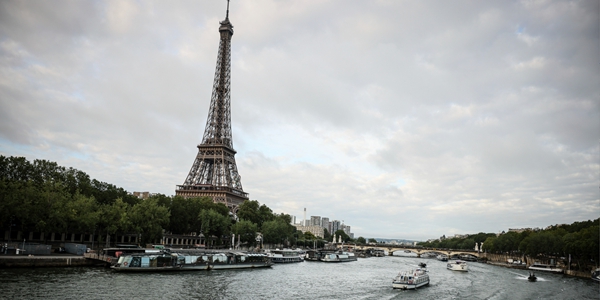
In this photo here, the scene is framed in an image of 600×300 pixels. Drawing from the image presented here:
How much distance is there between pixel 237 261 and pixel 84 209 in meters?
24.6

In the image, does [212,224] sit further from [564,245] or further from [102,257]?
[564,245]

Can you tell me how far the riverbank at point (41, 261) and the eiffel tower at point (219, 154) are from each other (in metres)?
69.9

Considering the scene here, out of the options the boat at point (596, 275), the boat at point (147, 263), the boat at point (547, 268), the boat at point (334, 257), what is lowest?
the boat at point (334, 257)

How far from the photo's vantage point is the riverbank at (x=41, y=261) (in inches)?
1774

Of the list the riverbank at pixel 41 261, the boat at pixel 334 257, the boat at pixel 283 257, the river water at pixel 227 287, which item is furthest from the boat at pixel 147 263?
the boat at pixel 334 257

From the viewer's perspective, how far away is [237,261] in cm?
6756

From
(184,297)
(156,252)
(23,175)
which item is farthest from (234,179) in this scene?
(184,297)

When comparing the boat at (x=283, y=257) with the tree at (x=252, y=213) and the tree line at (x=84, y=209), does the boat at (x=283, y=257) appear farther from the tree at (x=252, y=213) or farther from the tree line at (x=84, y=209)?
the tree at (x=252, y=213)

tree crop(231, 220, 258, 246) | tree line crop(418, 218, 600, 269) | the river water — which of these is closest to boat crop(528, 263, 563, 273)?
tree line crop(418, 218, 600, 269)

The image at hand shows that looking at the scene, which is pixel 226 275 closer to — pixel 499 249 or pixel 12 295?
pixel 12 295

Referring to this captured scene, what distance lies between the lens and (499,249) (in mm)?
141000

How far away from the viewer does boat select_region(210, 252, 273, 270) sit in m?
63.2

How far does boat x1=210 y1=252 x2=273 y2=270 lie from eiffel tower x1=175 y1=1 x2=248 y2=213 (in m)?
54.1

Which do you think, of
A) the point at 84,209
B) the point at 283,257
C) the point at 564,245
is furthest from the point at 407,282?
the point at 564,245
